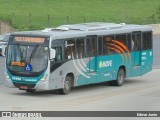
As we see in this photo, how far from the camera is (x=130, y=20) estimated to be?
7794 centimetres

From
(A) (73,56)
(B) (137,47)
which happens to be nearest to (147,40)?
(B) (137,47)

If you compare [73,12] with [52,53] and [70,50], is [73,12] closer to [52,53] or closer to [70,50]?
[70,50]

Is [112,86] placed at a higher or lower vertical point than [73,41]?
lower

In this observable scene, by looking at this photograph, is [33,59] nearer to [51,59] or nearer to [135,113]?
[51,59]

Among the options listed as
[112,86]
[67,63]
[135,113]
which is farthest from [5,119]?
[112,86]

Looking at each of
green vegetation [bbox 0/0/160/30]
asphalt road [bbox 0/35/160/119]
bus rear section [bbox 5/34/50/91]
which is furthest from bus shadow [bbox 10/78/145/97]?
green vegetation [bbox 0/0/160/30]

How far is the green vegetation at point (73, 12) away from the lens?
7175 centimetres

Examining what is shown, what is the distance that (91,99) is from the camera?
24.7m

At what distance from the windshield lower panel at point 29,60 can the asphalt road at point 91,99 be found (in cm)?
100

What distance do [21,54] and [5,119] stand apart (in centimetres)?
749

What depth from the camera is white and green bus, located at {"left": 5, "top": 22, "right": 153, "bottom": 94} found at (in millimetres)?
25328

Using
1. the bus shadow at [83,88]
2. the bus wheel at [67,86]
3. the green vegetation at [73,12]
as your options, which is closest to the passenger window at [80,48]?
the bus wheel at [67,86]

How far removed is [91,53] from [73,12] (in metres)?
56.9

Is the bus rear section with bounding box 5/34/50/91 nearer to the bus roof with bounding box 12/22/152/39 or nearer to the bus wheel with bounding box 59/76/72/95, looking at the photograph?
the bus roof with bounding box 12/22/152/39
